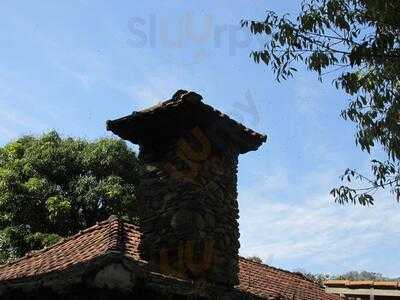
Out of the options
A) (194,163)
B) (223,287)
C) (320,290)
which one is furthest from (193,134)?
(320,290)

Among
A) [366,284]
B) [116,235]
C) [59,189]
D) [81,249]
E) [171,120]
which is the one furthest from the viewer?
[59,189]

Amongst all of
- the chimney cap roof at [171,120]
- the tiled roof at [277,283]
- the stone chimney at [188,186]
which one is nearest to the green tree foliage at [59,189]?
the tiled roof at [277,283]

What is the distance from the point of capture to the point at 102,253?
862 centimetres

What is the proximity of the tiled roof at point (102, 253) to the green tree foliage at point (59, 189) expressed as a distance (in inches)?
202

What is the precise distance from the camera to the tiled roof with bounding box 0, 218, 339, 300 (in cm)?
958

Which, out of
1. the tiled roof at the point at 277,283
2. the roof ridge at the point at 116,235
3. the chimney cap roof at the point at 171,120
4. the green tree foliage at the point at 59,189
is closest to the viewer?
the chimney cap roof at the point at 171,120

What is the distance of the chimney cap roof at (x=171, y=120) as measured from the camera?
9.29m

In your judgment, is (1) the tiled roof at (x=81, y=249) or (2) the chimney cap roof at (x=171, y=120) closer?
(2) the chimney cap roof at (x=171, y=120)

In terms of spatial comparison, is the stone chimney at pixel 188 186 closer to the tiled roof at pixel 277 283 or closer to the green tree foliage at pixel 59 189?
the tiled roof at pixel 277 283

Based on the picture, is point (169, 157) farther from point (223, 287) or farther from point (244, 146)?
A: point (223, 287)

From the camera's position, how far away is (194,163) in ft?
30.3

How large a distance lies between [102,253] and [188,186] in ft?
5.47

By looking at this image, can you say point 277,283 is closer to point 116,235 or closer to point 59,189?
point 116,235

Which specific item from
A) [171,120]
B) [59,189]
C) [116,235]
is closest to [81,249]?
[116,235]
